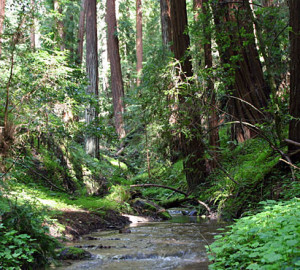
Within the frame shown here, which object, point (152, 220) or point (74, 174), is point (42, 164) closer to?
point (74, 174)

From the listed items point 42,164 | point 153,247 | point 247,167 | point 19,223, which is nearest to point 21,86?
point 42,164

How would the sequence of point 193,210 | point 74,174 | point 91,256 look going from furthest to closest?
point 74,174, point 193,210, point 91,256

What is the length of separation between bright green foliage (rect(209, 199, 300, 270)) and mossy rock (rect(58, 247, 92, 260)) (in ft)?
6.47

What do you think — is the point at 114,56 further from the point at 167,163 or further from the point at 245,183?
the point at 245,183

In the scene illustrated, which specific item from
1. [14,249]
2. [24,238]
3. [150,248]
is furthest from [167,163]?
[14,249]

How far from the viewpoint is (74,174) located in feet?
33.2

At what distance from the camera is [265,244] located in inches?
124

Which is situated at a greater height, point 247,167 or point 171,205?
point 247,167

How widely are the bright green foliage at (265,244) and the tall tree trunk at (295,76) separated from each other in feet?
8.91

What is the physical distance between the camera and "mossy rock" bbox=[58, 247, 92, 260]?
15.5 feet

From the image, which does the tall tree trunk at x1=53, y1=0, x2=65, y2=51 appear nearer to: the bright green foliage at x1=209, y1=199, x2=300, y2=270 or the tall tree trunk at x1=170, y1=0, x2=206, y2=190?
the tall tree trunk at x1=170, y1=0, x2=206, y2=190

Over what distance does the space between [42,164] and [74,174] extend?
1154 mm

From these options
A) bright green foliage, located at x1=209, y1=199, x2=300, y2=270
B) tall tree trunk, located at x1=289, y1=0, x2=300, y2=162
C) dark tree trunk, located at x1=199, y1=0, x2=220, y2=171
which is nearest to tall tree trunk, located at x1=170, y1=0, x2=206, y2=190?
dark tree trunk, located at x1=199, y1=0, x2=220, y2=171

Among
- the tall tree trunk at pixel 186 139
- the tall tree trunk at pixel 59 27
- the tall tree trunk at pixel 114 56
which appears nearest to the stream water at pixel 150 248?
the tall tree trunk at pixel 186 139
